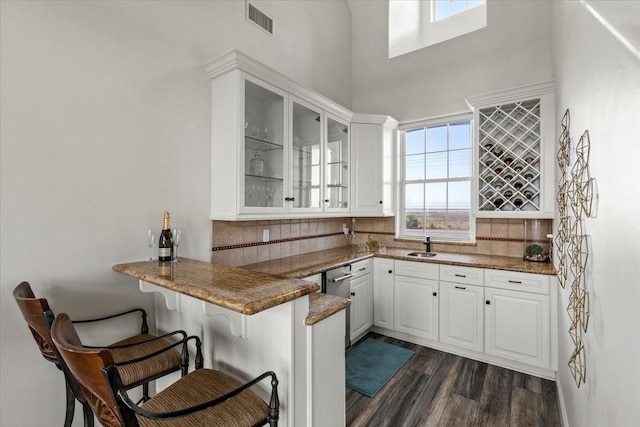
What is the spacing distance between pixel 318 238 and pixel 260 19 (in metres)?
2.37

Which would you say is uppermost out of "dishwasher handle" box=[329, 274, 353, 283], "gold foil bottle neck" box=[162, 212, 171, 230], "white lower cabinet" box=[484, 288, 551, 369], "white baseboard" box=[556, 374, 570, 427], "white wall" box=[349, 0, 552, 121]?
"white wall" box=[349, 0, 552, 121]

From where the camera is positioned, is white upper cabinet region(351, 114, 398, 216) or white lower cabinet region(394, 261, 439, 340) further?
white upper cabinet region(351, 114, 398, 216)

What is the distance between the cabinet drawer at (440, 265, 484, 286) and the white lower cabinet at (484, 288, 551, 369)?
129 millimetres

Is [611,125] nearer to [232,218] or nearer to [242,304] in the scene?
[242,304]

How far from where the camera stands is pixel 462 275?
2.97 m

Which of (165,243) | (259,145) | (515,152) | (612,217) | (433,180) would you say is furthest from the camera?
(433,180)

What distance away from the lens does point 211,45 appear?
2.46 metres

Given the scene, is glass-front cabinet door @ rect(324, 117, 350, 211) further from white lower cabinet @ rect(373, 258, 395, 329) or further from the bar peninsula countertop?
the bar peninsula countertop

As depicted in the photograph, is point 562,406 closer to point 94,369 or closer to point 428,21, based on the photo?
point 94,369

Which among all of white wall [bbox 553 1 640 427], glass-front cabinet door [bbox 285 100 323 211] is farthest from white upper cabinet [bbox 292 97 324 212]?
white wall [bbox 553 1 640 427]

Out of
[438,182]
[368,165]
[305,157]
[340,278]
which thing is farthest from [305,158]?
[438,182]

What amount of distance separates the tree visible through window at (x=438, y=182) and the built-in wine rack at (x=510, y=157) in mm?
407

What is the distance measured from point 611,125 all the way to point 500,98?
2.42 m

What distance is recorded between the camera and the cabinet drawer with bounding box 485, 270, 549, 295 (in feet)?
8.46
